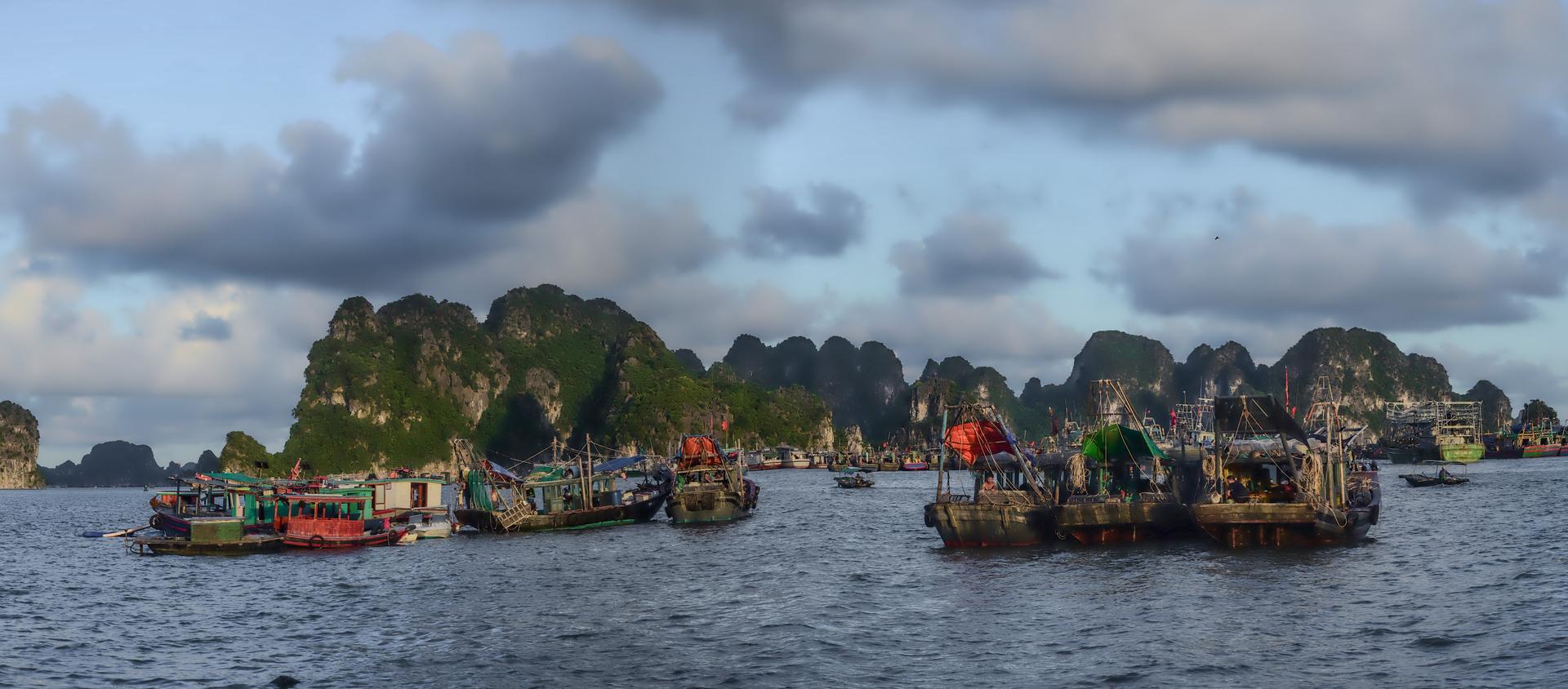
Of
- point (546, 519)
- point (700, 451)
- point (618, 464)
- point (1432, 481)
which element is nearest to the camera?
point (546, 519)

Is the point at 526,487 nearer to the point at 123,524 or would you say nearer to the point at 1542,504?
the point at 123,524

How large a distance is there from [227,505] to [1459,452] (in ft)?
502

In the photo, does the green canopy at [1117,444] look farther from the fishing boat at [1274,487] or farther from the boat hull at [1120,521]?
the fishing boat at [1274,487]

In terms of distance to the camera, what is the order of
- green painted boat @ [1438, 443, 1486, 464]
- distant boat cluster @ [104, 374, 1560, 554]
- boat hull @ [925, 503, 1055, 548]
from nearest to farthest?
1. distant boat cluster @ [104, 374, 1560, 554]
2. boat hull @ [925, 503, 1055, 548]
3. green painted boat @ [1438, 443, 1486, 464]

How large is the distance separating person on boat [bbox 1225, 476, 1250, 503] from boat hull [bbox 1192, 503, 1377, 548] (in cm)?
318

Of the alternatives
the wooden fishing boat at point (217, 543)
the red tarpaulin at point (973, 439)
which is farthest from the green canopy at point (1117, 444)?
the wooden fishing boat at point (217, 543)


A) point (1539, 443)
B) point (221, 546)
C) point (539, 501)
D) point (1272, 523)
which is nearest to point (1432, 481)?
point (1272, 523)

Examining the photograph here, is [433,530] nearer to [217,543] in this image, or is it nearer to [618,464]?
[217,543]

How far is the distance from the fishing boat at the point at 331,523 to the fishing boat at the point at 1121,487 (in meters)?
38.1

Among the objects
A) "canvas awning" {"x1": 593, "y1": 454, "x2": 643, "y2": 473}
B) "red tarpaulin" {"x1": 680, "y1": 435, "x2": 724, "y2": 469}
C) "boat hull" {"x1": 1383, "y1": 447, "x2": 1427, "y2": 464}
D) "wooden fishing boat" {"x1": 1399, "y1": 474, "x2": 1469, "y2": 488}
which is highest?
"red tarpaulin" {"x1": 680, "y1": 435, "x2": 724, "y2": 469}

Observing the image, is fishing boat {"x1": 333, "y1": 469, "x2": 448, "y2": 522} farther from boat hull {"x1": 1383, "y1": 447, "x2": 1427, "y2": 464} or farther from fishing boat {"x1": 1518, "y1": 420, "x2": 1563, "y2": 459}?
fishing boat {"x1": 1518, "y1": 420, "x2": 1563, "y2": 459}

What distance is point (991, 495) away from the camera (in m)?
53.5

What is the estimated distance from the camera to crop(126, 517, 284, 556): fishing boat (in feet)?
193

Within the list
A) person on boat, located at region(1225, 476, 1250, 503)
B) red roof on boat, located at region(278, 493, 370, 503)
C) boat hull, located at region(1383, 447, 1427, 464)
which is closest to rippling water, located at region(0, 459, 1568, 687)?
person on boat, located at region(1225, 476, 1250, 503)
